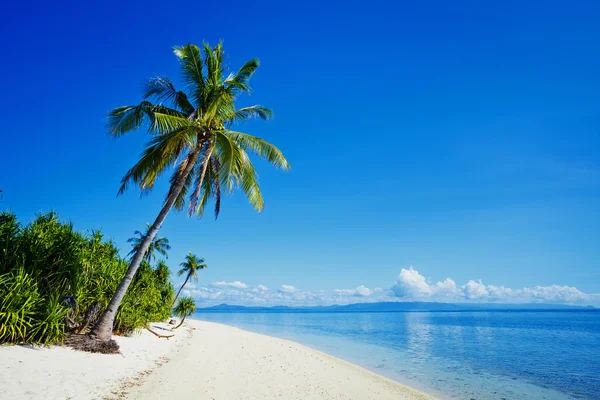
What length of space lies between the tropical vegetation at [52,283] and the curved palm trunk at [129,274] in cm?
87

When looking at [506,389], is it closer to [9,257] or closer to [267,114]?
[267,114]

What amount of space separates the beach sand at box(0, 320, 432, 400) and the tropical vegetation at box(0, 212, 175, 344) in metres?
0.58

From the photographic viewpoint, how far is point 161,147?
1111 cm

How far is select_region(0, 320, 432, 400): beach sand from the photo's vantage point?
643 centimetres

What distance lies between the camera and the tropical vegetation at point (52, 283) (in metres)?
7.79

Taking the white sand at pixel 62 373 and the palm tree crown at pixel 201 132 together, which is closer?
the white sand at pixel 62 373

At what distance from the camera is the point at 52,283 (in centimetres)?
970

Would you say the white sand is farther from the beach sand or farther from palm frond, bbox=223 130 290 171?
palm frond, bbox=223 130 290 171

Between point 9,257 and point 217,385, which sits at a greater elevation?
point 9,257

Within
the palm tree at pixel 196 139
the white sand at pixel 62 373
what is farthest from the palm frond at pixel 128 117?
the white sand at pixel 62 373

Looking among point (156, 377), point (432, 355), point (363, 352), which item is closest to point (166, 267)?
point (363, 352)

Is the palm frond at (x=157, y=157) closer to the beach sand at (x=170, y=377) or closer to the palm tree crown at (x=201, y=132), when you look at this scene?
the palm tree crown at (x=201, y=132)

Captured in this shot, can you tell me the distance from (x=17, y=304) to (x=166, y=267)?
17968 millimetres

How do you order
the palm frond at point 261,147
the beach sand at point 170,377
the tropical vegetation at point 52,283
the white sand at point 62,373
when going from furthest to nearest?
the palm frond at point 261,147 → the tropical vegetation at point 52,283 → the beach sand at point 170,377 → the white sand at point 62,373
